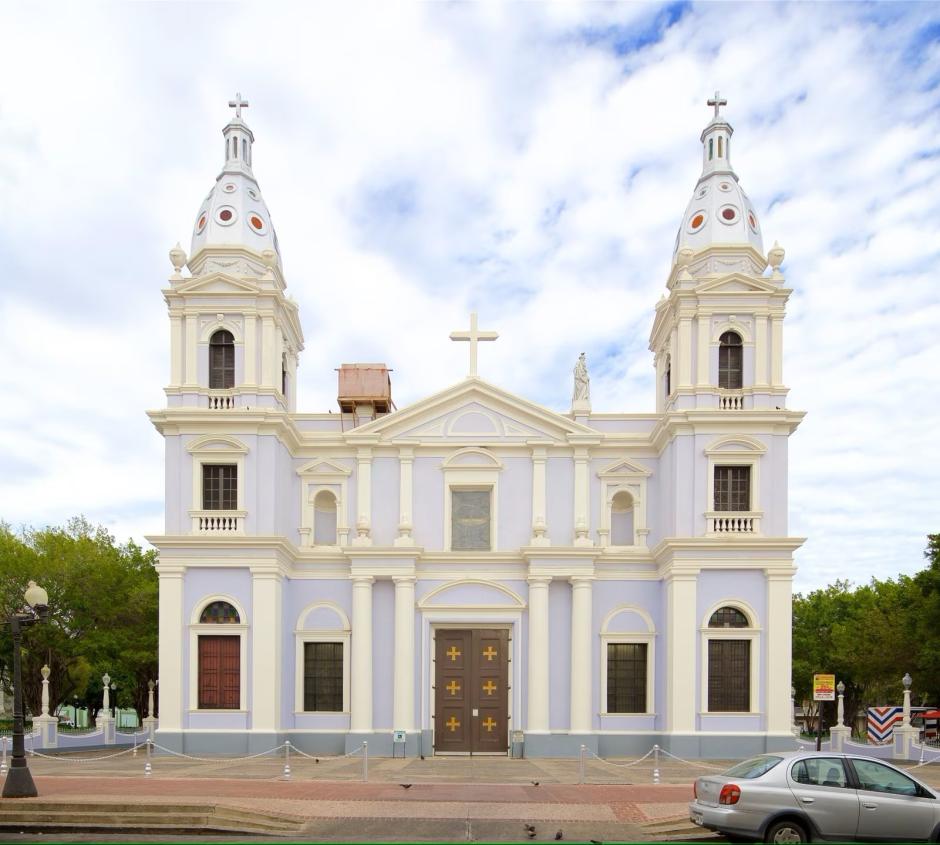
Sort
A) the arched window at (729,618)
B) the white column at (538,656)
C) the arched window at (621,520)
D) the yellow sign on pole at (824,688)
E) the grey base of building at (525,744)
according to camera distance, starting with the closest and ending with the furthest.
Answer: the yellow sign on pole at (824,688), the grey base of building at (525,744), the arched window at (729,618), the white column at (538,656), the arched window at (621,520)

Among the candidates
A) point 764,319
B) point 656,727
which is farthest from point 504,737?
point 764,319

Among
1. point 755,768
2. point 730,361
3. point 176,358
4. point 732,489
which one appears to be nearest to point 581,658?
point 732,489

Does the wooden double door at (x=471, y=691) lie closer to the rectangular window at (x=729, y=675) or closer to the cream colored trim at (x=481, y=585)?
the cream colored trim at (x=481, y=585)

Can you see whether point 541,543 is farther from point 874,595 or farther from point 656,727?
point 874,595

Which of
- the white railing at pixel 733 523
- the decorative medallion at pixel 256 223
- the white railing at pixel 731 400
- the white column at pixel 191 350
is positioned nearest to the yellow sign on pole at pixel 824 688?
the white railing at pixel 733 523

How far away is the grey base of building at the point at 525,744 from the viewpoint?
27891mm

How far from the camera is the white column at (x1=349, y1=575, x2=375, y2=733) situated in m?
29.1

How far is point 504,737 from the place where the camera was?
29.6m

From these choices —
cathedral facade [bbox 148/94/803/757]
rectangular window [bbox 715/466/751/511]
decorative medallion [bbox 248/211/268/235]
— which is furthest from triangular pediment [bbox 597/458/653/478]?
decorative medallion [bbox 248/211/268/235]

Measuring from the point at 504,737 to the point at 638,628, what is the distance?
4.88 metres

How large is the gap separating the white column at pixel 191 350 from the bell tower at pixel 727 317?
13.6 meters

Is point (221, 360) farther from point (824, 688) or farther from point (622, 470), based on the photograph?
point (824, 688)

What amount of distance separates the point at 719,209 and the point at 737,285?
2.60 meters

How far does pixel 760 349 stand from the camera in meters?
29.7
